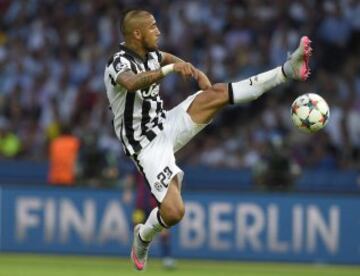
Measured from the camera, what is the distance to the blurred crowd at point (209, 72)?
19938mm

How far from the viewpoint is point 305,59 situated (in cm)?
1194

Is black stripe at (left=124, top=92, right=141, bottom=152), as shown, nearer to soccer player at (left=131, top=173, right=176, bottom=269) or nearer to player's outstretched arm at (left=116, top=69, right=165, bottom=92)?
player's outstretched arm at (left=116, top=69, right=165, bottom=92)

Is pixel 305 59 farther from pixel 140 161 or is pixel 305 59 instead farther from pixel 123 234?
pixel 123 234

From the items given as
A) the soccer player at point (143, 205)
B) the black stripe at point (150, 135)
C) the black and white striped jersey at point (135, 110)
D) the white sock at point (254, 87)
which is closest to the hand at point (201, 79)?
the white sock at point (254, 87)

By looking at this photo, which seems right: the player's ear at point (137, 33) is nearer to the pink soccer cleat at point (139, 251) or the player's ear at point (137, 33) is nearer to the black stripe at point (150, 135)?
the black stripe at point (150, 135)

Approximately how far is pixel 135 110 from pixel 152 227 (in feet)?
3.73

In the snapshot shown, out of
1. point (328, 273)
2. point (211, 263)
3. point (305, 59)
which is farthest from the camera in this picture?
point (211, 263)

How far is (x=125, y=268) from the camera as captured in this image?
17172 mm

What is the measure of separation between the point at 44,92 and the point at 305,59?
10.6 meters

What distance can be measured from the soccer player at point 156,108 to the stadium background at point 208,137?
19.8 ft

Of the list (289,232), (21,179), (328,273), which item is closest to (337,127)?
(289,232)

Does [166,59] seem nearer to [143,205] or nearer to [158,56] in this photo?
[158,56]

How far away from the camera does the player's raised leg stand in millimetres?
11922

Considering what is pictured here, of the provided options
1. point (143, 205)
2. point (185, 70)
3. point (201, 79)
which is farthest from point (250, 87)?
point (143, 205)
